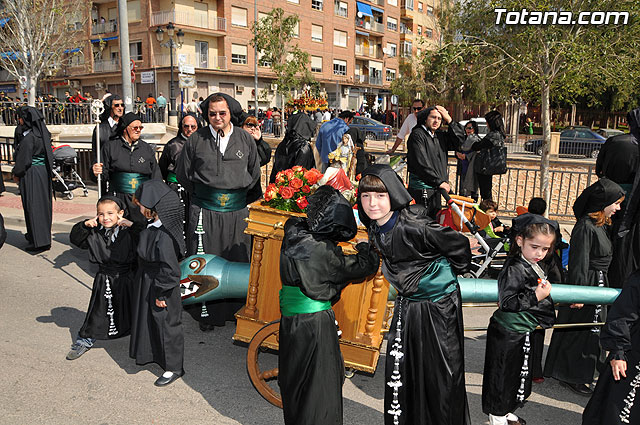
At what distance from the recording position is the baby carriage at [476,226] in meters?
6.64

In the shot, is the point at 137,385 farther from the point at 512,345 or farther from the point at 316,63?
the point at 316,63

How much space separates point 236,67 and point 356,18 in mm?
19122

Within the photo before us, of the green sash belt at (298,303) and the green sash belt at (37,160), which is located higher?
the green sash belt at (37,160)

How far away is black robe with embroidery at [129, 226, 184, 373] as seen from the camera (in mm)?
4336

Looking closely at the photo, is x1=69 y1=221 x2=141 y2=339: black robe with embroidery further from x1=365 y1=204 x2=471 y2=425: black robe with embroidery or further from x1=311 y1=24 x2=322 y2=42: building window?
x1=311 y1=24 x2=322 y2=42: building window

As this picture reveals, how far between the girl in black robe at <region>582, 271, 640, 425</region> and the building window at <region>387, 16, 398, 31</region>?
62.8 m

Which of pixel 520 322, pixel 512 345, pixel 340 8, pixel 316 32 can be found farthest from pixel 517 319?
pixel 340 8

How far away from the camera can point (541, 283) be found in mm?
3602

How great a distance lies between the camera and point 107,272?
16.9 ft

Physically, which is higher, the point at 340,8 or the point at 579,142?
the point at 340,8

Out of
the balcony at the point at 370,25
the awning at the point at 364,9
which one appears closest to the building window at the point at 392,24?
the balcony at the point at 370,25

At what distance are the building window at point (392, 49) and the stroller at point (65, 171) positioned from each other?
5412 cm

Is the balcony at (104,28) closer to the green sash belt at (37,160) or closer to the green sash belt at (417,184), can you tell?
the green sash belt at (37,160)

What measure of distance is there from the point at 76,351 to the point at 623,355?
465cm
